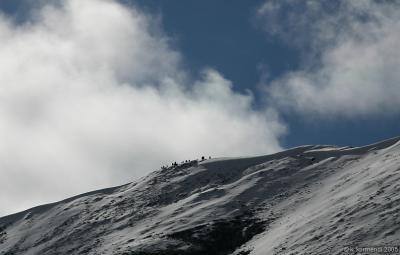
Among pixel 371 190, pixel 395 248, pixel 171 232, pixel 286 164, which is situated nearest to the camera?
pixel 395 248

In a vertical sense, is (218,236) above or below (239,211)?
below

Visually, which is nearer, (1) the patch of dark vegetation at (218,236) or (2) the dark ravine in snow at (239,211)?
(2) the dark ravine in snow at (239,211)

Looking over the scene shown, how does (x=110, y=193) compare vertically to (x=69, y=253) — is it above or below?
above

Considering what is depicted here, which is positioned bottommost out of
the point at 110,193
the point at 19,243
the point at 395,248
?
the point at 395,248

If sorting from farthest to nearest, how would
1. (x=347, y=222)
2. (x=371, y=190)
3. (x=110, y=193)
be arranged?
(x=110, y=193) < (x=371, y=190) < (x=347, y=222)

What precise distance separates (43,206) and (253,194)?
2547 cm

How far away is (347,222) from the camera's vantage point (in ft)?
113

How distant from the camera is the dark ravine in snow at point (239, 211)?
34875mm

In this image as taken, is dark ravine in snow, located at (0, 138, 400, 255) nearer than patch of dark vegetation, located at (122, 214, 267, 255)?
Yes

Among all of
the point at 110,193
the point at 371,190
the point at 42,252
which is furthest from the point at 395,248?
the point at 110,193

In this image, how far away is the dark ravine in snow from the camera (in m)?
34.9

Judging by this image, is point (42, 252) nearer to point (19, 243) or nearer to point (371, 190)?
point (19, 243)

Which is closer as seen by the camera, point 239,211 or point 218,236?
point 218,236

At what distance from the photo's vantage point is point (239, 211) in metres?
45.8
